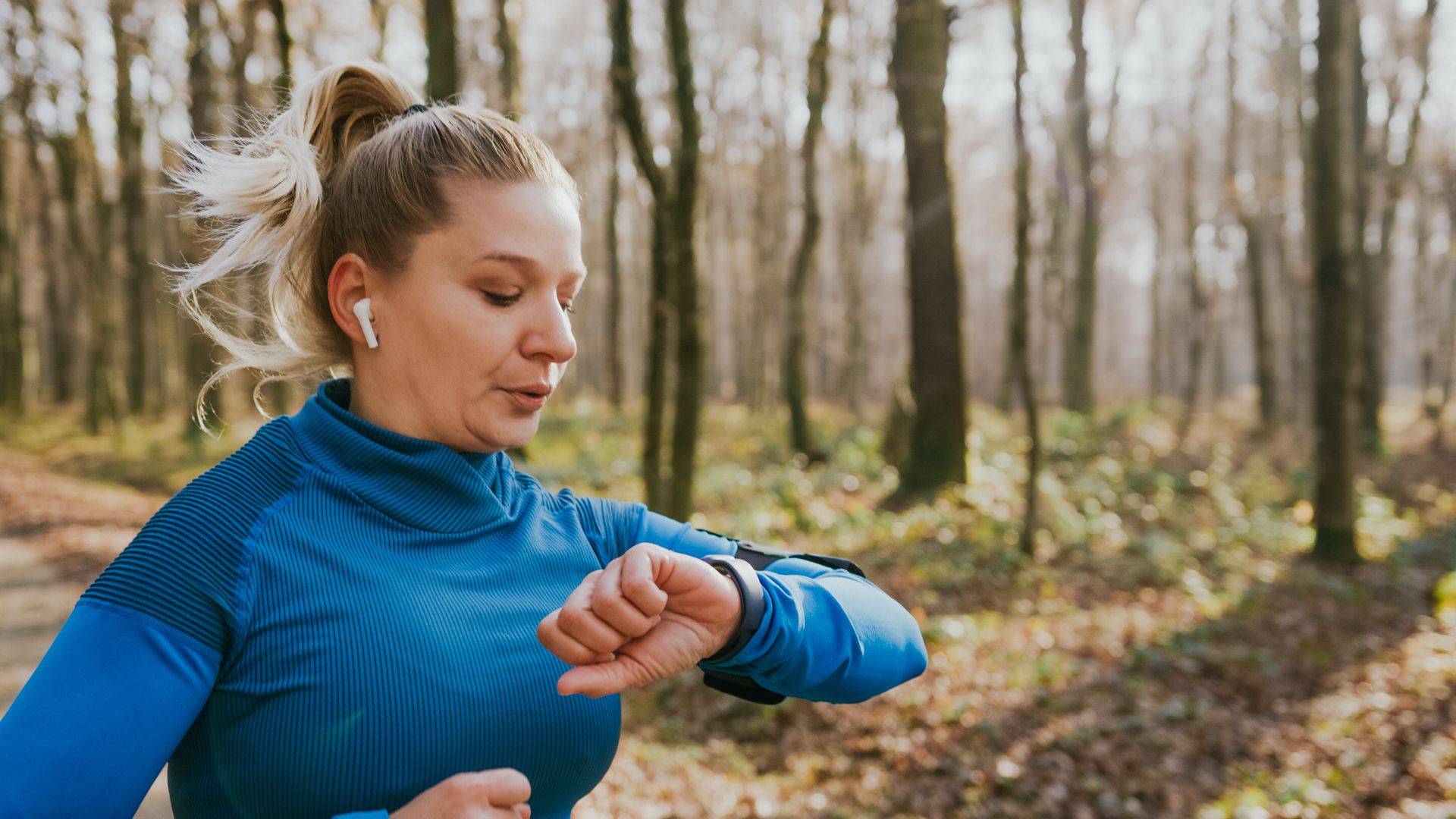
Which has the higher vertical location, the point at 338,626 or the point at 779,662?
the point at 338,626

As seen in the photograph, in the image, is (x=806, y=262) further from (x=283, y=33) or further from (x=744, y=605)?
(x=744, y=605)

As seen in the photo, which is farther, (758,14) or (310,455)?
(758,14)

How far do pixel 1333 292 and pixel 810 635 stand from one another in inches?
402

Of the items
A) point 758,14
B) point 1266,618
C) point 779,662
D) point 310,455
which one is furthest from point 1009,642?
point 758,14

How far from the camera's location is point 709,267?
1183 inches

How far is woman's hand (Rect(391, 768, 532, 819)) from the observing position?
1.18 meters

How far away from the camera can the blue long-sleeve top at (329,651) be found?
1131 millimetres

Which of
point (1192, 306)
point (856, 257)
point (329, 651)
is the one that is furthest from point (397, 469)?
point (1192, 306)

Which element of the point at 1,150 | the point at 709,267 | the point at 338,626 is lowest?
the point at 338,626

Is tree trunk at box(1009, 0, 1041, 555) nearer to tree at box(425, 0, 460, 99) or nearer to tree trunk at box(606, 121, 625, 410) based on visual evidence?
tree at box(425, 0, 460, 99)

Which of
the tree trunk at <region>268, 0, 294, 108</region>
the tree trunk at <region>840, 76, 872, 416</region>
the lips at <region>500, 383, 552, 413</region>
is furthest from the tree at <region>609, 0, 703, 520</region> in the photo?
the tree trunk at <region>840, 76, 872, 416</region>

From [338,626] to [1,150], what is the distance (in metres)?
24.9

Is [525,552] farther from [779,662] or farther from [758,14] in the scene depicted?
[758,14]

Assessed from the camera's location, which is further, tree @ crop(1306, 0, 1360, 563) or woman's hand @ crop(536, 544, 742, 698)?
tree @ crop(1306, 0, 1360, 563)
